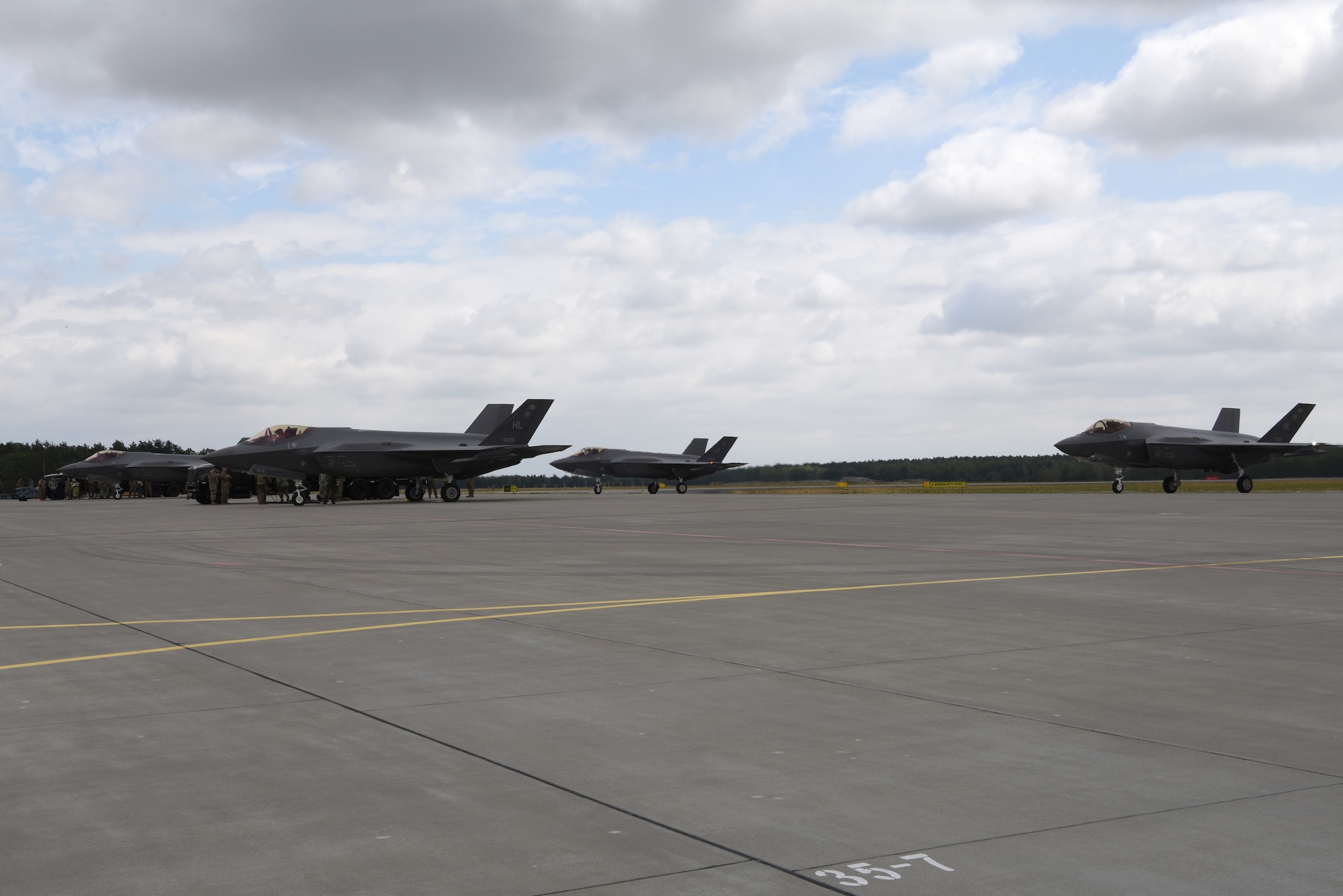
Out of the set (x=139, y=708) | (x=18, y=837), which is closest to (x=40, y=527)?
(x=139, y=708)

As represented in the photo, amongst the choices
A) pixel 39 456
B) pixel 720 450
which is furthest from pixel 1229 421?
pixel 39 456

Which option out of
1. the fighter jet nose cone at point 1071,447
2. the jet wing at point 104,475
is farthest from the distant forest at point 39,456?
the fighter jet nose cone at point 1071,447

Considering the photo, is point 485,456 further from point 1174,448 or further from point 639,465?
point 1174,448

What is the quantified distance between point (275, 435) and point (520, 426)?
34.1 feet

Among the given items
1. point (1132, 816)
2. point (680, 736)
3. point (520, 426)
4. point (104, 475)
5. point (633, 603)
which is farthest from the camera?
point (104, 475)

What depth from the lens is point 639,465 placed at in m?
63.8

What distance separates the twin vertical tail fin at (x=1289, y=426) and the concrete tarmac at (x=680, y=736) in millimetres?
44328

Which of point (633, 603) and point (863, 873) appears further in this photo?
point (633, 603)

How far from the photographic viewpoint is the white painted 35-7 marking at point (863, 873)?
11.0 ft

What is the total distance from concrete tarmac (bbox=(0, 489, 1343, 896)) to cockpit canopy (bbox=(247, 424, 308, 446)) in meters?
28.8

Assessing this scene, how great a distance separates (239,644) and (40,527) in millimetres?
22544

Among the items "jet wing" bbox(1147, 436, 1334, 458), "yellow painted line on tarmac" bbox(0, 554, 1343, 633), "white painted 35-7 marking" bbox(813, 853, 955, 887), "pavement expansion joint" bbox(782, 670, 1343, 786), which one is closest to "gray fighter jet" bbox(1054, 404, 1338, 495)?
"jet wing" bbox(1147, 436, 1334, 458)

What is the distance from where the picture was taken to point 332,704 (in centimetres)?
598

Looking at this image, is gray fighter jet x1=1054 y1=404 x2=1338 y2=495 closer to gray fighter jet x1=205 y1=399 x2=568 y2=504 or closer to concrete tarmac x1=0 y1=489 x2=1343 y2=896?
gray fighter jet x1=205 y1=399 x2=568 y2=504
